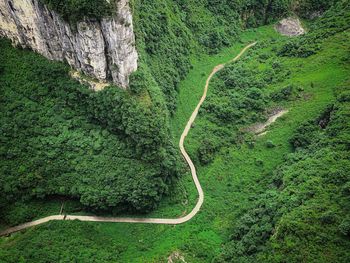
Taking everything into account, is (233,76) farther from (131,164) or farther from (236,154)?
(131,164)


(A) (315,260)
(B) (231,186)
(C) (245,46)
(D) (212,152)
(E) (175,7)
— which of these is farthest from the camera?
(C) (245,46)

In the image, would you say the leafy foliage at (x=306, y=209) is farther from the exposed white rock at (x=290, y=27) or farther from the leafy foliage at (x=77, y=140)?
the exposed white rock at (x=290, y=27)

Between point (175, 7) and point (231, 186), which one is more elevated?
point (175, 7)

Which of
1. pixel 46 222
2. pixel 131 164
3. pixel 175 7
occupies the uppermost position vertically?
pixel 175 7

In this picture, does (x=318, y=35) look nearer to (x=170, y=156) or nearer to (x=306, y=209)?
(x=170, y=156)

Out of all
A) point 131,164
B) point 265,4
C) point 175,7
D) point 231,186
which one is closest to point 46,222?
point 131,164

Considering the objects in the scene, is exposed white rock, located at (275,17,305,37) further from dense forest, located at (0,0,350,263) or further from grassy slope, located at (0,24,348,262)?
grassy slope, located at (0,24,348,262)

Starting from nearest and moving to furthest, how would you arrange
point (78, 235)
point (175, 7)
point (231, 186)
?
point (78, 235) → point (231, 186) → point (175, 7)

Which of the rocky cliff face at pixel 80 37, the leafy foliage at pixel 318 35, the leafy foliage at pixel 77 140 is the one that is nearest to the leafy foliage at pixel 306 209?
the leafy foliage at pixel 77 140
